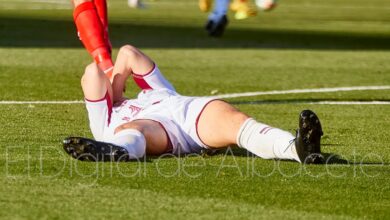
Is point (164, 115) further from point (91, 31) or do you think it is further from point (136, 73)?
point (91, 31)

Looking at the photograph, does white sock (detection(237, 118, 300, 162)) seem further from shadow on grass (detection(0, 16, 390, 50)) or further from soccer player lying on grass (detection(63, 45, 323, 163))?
shadow on grass (detection(0, 16, 390, 50))

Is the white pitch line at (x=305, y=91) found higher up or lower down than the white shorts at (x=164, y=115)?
lower down

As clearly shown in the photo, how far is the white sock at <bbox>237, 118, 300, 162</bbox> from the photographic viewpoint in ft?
25.0

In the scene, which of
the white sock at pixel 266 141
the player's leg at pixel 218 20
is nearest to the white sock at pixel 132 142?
the white sock at pixel 266 141

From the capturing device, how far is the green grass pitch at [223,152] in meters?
6.48

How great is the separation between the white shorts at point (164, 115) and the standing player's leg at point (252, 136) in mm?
80

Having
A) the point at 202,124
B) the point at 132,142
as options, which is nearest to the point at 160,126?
the point at 202,124

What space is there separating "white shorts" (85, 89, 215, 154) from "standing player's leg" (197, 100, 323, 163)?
0.08m

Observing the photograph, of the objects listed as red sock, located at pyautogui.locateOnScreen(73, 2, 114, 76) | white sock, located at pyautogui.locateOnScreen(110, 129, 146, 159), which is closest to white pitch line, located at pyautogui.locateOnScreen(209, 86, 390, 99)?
red sock, located at pyautogui.locateOnScreen(73, 2, 114, 76)

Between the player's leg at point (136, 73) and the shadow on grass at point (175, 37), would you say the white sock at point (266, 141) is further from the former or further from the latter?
the shadow on grass at point (175, 37)

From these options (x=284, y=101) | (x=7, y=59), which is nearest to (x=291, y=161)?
(x=284, y=101)

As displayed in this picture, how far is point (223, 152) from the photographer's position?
8.27 meters

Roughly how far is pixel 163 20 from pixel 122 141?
16321 millimetres

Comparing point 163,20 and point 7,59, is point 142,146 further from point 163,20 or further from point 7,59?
point 163,20
